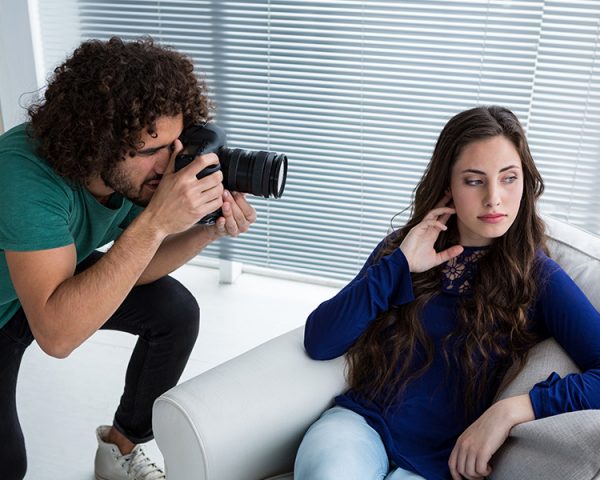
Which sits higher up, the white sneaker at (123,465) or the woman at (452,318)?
the woman at (452,318)

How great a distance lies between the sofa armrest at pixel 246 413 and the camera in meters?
1.23

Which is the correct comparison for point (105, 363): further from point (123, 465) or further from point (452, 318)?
point (452, 318)

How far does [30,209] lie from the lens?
1.34 m

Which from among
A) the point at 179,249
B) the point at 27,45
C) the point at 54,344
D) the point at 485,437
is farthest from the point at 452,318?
the point at 27,45

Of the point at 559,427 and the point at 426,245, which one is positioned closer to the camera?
the point at 559,427

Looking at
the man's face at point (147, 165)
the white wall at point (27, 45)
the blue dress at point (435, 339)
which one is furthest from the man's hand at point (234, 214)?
the white wall at point (27, 45)

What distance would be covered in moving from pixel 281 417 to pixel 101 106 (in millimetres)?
661

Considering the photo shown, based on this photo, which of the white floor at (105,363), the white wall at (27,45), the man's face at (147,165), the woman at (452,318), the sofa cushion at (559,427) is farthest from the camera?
the white wall at (27,45)

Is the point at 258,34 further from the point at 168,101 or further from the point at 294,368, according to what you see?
the point at 294,368

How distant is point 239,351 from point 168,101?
42.0 inches

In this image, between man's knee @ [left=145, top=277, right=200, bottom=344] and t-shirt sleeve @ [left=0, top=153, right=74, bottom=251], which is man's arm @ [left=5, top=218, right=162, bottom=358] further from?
man's knee @ [left=145, top=277, right=200, bottom=344]

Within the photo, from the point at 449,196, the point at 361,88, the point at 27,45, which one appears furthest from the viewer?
the point at 27,45

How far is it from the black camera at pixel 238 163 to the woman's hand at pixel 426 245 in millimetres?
278

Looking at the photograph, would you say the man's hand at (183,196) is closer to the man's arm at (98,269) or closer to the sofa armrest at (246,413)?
the man's arm at (98,269)
